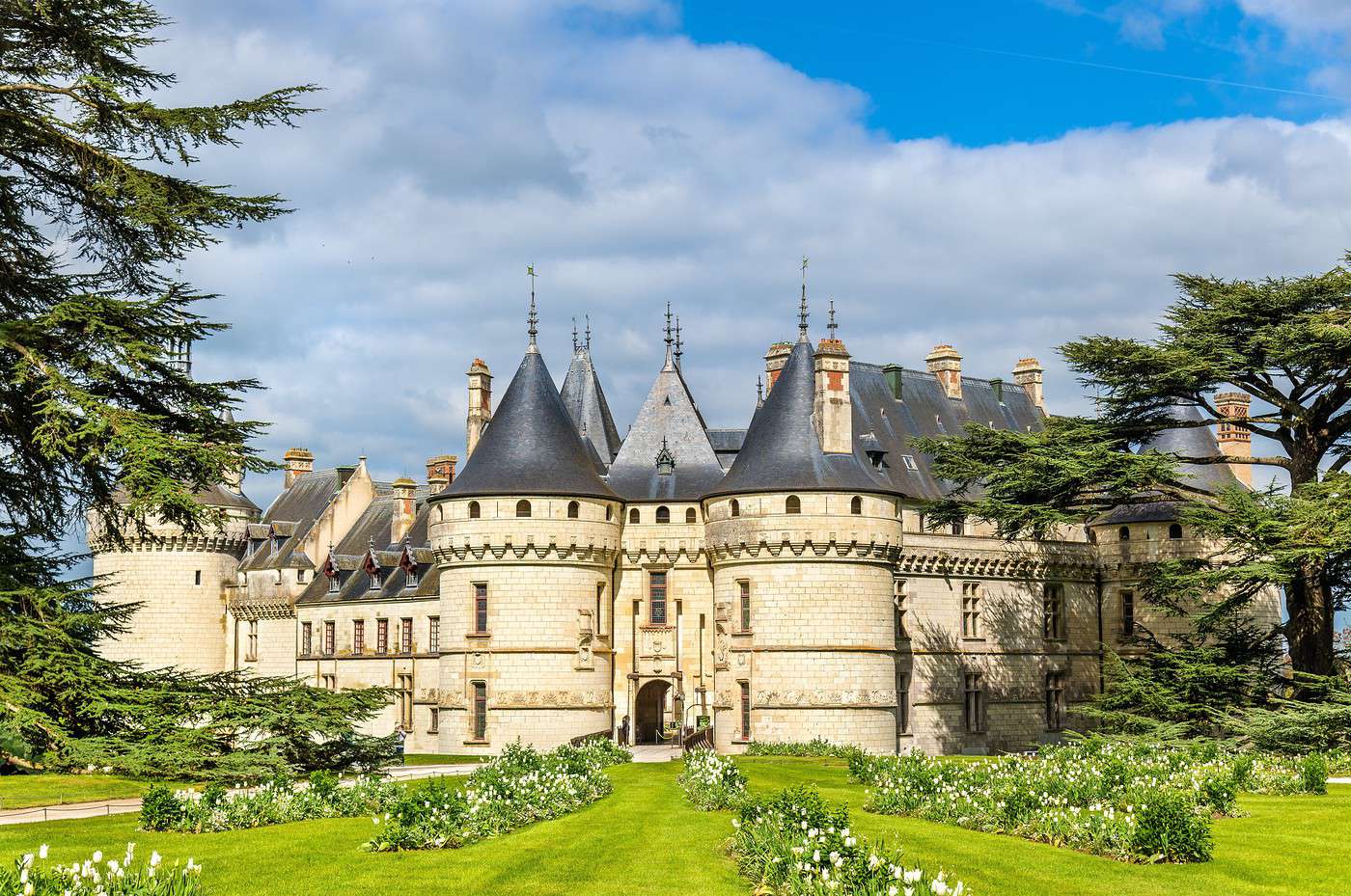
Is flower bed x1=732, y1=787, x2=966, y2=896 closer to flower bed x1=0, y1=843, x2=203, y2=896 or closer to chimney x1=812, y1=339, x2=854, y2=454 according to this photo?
flower bed x1=0, y1=843, x2=203, y2=896

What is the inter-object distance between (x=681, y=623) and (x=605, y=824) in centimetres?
2136

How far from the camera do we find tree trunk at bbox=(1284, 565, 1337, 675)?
30797 mm

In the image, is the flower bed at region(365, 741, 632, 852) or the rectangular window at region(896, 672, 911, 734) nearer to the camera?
the flower bed at region(365, 741, 632, 852)

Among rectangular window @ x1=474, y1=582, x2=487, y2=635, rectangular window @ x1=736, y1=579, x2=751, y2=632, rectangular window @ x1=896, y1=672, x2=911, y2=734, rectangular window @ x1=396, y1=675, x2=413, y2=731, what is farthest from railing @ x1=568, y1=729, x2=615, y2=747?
rectangular window @ x1=396, y1=675, x2=413, y2=731

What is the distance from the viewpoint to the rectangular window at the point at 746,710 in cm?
3775

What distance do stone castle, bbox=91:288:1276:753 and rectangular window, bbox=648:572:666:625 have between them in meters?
0.08

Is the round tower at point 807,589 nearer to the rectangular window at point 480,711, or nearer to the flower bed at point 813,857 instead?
the rectangular window at point 480,711

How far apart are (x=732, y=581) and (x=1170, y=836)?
23.1m

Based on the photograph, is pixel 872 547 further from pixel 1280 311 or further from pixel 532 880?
pixel 532 880

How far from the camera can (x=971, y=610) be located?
4478 centimetres

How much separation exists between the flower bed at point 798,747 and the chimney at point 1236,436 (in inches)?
751

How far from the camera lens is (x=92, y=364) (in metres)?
19.4

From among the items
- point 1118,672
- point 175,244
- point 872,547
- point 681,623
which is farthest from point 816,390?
point 175,244

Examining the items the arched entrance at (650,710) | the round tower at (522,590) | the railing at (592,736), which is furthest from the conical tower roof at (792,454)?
the railing at (592,736)
